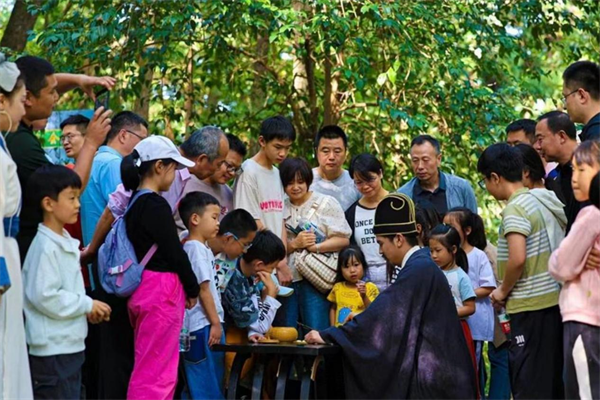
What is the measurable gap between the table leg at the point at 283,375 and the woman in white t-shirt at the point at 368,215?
1.34 metres

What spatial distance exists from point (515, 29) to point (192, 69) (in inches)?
152

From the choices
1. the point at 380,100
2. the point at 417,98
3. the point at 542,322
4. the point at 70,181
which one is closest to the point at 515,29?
the point at 417,98

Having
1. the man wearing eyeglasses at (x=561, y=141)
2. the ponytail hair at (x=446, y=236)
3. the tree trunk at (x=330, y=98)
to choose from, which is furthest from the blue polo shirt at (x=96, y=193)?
the tree trunk at (x=330, y=98)

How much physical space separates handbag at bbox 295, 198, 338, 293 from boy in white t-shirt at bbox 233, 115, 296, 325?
0.12m

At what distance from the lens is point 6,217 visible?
18.0 feet

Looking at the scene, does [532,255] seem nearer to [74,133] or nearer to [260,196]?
[260,196]

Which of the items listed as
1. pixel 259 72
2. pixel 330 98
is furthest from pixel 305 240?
pixel 259 72

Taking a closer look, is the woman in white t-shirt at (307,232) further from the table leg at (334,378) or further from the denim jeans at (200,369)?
the denim jeans at (200,369)

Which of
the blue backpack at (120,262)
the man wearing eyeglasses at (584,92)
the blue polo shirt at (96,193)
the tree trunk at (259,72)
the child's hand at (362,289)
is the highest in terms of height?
the tree trunk at (259,72)

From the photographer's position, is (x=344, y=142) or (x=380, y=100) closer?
(x=344, y=142)

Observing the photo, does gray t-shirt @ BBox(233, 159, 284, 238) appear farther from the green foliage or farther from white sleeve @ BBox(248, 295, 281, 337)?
the green foliage

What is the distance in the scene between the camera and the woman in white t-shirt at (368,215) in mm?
8172

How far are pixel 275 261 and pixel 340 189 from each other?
1365 millimetres

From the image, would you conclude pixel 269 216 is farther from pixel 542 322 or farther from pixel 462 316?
pixel 542 322
